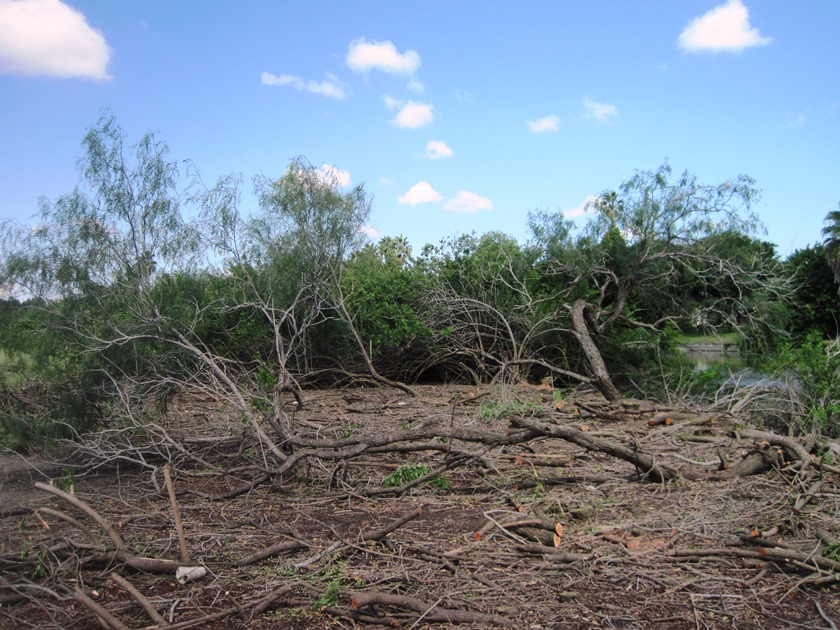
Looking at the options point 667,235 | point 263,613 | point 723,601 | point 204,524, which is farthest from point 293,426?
point 667,235

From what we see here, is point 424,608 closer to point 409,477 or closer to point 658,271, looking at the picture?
point 409,477

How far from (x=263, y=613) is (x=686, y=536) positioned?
2798 mm

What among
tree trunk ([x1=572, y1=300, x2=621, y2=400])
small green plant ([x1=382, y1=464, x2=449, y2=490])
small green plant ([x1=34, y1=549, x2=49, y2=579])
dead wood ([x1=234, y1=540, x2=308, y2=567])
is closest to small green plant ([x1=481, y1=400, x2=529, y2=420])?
tree trunk ([x1=572, y1=300, x2=621, y2=400])

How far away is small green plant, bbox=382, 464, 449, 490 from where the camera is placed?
6.44 m

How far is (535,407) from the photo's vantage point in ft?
28.8

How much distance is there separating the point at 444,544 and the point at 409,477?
5.53 ft

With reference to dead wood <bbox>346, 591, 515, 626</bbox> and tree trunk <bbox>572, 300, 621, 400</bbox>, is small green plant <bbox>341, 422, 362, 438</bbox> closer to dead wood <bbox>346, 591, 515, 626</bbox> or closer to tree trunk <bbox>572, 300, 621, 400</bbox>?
dead wood <bbox>346, 591, 515, 626</bbox>

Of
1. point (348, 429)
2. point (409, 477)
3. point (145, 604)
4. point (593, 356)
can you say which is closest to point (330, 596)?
point (145, 604)

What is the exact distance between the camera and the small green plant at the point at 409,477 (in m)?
6.44

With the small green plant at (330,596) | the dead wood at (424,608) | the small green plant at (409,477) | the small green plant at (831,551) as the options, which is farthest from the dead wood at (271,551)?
the small green plant at (831,551)

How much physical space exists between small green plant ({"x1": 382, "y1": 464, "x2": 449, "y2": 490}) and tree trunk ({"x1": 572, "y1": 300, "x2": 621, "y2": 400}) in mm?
4935

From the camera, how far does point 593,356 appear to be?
1159cm

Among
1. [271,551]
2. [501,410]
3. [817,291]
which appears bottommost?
[271,551]

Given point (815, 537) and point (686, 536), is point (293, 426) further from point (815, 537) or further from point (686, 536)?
point (815, 537)
